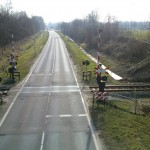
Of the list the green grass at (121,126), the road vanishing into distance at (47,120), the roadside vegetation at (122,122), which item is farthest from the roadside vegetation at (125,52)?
the green grass at (121,126)

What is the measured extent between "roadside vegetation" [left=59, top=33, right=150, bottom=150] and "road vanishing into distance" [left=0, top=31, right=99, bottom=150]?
0.83 m

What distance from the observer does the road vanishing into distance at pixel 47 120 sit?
1859 cm

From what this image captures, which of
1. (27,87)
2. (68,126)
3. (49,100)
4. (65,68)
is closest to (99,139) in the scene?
(68,126)

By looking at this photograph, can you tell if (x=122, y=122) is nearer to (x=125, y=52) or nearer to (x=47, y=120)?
(x=47, y=120)

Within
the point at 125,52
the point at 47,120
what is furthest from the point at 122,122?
the point at 125,52

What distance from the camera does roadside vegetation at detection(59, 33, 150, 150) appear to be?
18.4 meters

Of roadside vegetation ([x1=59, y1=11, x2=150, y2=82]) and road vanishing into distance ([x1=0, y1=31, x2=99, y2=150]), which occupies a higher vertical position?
roadside vegetation ([x1=59, y1=11, x2=150, y2=82])

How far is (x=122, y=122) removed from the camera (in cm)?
2188

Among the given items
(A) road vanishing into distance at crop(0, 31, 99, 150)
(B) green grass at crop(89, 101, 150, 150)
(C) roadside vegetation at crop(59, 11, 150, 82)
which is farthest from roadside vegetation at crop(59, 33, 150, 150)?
(C) roadside vegetation at crop(59, 11, 150, 82)

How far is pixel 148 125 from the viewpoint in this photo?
2138cm

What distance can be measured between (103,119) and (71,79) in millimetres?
16331

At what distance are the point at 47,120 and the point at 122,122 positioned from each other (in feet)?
17.8

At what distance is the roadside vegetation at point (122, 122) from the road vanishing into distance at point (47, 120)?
2.71 feet

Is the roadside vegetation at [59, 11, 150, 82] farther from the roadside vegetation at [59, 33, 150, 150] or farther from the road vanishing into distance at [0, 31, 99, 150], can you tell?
the roadside vegetation at [59, 33, 150, 150]
